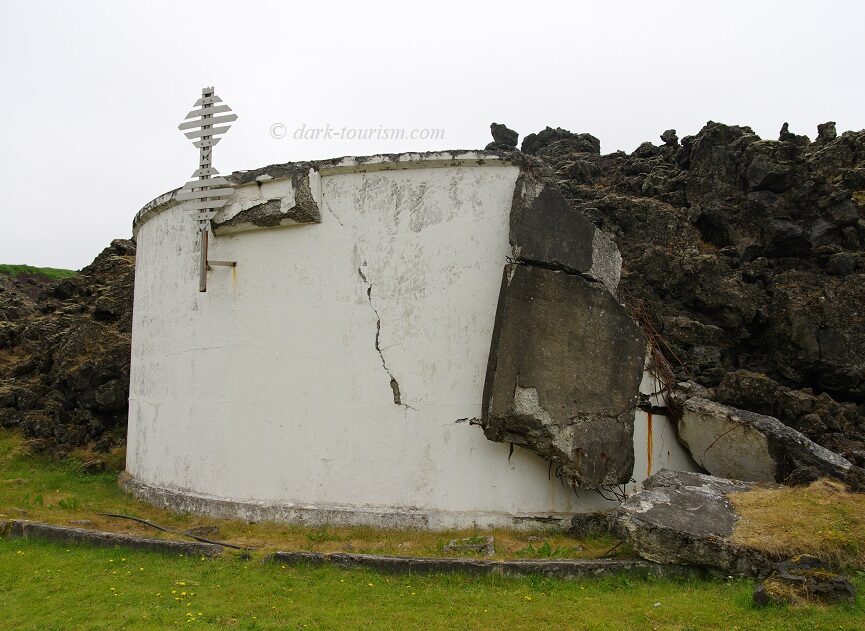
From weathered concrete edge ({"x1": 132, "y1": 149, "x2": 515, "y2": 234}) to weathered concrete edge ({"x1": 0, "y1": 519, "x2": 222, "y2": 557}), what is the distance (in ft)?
13.9

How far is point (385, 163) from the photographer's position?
A: 322 inches

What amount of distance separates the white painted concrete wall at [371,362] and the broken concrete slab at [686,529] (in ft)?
4.15

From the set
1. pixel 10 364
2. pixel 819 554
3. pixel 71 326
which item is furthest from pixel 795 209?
pixel 10 364

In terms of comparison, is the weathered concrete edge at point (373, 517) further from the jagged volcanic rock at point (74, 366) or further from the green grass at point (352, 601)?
the jagged volcanic rock at point (74, 366)

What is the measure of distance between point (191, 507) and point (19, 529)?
1840 mm

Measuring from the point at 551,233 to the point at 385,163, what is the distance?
6.76ft

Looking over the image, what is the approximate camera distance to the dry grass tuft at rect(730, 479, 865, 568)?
20.4 ft

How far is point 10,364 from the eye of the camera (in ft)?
52.3

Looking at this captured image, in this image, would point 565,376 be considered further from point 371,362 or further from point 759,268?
point 759,268

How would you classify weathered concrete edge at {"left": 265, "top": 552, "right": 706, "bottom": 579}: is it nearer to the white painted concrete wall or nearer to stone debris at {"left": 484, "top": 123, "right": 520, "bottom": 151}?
the white painted concrete wall

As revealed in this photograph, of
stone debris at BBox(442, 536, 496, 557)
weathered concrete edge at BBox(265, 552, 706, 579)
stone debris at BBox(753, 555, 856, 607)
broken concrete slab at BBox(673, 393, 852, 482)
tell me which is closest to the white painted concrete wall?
stone debris at BBox(442, 536, 496, 557)

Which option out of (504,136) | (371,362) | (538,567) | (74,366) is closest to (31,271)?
(74,366)

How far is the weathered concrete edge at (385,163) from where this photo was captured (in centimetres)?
805

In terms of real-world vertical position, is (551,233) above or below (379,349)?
above
